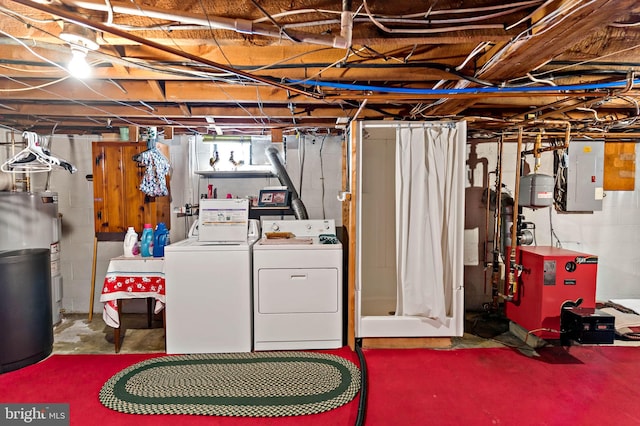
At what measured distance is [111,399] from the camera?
215 centimetres

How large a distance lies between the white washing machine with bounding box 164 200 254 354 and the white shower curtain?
1.33 metres

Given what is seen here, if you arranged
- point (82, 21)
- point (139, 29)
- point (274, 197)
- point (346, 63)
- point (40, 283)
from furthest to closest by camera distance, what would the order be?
point (274, 197)
point (40, 283)
point (346, 63)
point (139, 29)
point (82, 21)

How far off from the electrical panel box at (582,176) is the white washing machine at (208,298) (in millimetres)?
3537

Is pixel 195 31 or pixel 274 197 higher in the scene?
pixel 195 31

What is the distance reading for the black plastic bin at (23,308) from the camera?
2.44 meters

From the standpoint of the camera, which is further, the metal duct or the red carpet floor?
the metal duct

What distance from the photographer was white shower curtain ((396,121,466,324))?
106 inches

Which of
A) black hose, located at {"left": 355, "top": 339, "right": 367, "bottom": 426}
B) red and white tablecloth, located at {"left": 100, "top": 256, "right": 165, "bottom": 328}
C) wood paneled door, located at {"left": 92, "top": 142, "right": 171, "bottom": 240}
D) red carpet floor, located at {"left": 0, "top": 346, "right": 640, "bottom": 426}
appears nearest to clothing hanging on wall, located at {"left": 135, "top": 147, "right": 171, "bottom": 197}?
wood paneled door, located at {"left": 92, "top": 142, "right": 171, "bottom": 240}

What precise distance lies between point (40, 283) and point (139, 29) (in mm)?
2277

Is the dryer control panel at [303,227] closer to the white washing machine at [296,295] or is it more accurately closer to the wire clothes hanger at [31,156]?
the white washing machine at [296,295]

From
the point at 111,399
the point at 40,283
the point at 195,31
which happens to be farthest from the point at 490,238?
the point at 40,283

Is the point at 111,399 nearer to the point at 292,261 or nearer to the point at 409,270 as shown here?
the point at 292,261

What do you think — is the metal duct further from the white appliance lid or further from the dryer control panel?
the white appliance lid

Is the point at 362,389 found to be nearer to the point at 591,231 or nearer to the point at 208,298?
the point at 208,298
